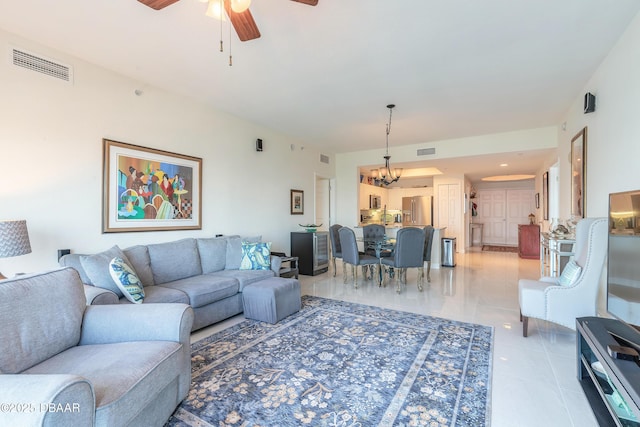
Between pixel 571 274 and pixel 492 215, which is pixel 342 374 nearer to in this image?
pixel 571 274

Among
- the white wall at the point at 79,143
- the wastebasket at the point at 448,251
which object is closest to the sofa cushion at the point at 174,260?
the white wall at the point at 79,143

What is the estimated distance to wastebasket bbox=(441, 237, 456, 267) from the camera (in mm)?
6605

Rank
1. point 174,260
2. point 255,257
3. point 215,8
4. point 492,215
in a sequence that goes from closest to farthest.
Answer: point 215,8 < point 174,260 < point 255,257 < point 492,215

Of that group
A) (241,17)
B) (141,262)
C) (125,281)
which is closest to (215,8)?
(241,17)

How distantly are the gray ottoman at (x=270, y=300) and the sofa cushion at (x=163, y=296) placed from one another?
69 centimetres

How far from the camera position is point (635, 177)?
7.82ft

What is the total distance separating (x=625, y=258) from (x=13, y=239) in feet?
13.5

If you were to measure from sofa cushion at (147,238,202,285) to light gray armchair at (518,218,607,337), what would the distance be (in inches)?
142

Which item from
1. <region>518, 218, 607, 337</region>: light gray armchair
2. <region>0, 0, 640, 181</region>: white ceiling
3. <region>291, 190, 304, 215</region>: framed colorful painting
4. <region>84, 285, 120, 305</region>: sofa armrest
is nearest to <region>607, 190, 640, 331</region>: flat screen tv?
<region>518, 218, 607, 337</region>: light gray armchair

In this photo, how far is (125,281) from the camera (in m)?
2.57

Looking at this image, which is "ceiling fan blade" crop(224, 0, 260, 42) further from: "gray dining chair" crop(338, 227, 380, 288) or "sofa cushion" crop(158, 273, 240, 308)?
"gray dining chair" crop(338, 227, 380, 288)

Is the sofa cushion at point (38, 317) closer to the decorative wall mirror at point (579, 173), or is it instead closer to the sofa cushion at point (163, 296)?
the sofa cushion at point (163, 296)

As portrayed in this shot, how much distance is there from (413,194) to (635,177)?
25.9 ft

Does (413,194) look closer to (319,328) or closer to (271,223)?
(271,223)
